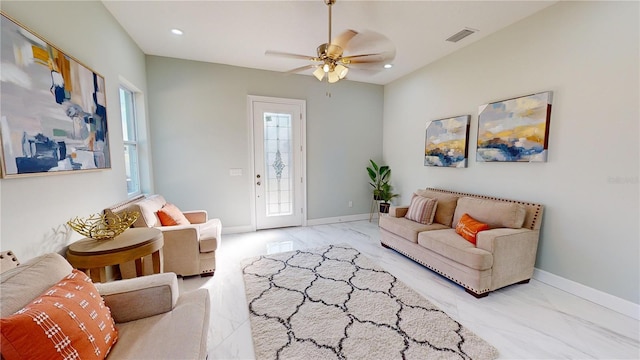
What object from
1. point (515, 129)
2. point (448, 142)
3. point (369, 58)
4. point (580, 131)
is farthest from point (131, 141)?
point (580, 131)

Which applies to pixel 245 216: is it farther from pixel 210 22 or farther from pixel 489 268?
pixel 489 268

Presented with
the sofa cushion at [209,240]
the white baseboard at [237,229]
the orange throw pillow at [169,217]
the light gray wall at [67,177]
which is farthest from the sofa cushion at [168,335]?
the white baseboard at [237,229]

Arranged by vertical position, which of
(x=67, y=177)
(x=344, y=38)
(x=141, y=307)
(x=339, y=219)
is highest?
(x=344, y=38)

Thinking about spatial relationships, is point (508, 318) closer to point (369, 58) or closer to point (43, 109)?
point (369, 58)

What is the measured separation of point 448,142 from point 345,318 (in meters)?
2.88

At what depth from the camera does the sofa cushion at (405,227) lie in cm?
304

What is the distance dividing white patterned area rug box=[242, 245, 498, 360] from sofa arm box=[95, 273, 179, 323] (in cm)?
74

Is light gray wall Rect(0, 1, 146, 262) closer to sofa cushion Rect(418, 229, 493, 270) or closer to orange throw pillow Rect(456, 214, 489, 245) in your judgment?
sofa cushion Rect(418, 229, 493, 270)

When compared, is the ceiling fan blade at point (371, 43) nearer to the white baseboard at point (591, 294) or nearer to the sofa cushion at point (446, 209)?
the sofa cushion at point (446, 209)

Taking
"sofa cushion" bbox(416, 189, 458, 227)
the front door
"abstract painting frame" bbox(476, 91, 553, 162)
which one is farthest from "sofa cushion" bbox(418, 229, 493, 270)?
the front door

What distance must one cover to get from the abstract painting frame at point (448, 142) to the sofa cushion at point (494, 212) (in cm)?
67

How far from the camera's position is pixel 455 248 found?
2.48 meters

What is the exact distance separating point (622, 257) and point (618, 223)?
29cm

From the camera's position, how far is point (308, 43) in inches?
128
